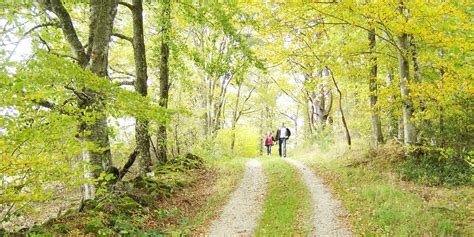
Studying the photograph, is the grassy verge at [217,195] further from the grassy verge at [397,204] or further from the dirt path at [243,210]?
the grassy verge at [397,204]

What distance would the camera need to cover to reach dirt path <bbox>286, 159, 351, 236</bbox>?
24.4ft

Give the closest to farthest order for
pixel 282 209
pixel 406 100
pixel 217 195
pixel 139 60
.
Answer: pixel 282 209
pixel 217 195
pixel 406 100
pixel 139 60

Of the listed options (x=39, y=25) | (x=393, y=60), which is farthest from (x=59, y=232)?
(x=393, y=60)

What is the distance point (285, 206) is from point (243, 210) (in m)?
1.16

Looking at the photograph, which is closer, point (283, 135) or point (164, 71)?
point (164, 71)

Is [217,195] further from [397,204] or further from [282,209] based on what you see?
[397,204]

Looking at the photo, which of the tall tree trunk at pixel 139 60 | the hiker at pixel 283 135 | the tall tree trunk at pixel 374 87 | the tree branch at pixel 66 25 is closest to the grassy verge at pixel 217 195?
the tall tree trunk at pixel 139 60

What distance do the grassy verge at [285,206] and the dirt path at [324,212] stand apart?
A: 0.66 feet

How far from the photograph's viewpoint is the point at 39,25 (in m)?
7.65

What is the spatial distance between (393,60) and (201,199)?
9.05 meters

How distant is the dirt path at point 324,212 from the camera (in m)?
7.43

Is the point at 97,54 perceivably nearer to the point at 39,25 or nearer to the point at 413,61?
the point at 39,25

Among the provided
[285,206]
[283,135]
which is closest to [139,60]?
[285,206]

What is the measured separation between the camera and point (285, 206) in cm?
929
